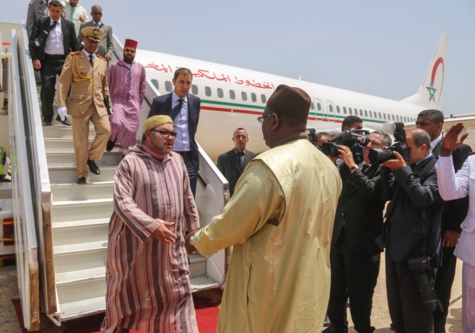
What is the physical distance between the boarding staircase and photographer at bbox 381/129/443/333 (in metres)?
1.68

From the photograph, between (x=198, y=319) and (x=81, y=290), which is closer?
(x=81, y=290)

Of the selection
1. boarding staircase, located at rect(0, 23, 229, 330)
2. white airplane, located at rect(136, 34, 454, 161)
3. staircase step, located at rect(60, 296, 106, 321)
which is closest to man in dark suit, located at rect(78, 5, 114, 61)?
boarding staircase, located at rect(0, 23, 229, 330)

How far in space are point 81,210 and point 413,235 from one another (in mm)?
3098

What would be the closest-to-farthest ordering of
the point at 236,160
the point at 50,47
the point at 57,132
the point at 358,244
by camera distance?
the point at 358,244
the point at 57,132
the point at 236,160
the point at 50,47

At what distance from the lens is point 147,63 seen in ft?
27.2

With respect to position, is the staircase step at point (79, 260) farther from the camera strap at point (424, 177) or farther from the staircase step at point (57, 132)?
the camera strap at point (424, 177)

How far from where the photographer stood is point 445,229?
3461mm

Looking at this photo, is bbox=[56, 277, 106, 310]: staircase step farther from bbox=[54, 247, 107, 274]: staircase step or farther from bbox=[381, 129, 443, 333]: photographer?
bbox=[381, 129, 443, 333]: photographer

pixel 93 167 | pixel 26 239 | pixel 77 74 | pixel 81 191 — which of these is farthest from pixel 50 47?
pixel 26 239

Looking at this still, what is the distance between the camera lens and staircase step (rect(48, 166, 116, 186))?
15.0 ft

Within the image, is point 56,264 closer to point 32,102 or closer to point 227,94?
point 32,102

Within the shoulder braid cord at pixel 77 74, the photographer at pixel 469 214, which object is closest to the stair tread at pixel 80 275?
the shoulder braid cord at pixel 77 74

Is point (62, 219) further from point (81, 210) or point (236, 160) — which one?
point (236, 160)

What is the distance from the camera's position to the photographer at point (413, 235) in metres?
2.87
